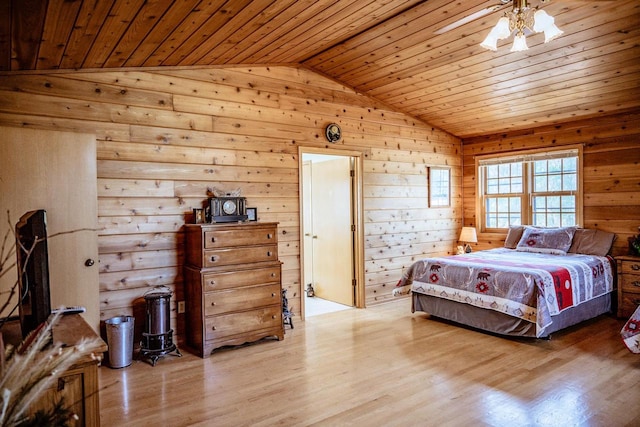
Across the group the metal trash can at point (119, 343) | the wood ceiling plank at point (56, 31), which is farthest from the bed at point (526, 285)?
the wood ceiling plank at point (56, 31)

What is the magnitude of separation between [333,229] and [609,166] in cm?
345

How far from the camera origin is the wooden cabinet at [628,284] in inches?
178

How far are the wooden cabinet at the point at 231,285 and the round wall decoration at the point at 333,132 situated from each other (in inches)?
57.9

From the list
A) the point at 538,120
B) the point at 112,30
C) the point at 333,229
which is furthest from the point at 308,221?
the point at 112,30

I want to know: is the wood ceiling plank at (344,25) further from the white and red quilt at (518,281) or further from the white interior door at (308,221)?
the white and red quilt at (518,281)

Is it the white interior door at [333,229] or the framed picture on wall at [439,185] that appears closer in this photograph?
the white interior door at [333,229]

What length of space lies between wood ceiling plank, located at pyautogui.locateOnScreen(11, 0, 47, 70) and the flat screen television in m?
1.28

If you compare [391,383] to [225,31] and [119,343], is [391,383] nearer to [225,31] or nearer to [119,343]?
[119,343]

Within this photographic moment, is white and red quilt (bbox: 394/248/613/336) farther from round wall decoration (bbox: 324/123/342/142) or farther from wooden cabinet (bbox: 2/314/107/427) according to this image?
wooden cabinet (bbox: 2/314/107/427)

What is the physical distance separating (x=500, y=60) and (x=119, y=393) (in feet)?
14.4

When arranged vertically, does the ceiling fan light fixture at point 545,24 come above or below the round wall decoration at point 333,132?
above

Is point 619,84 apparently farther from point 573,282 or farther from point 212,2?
point 212,2

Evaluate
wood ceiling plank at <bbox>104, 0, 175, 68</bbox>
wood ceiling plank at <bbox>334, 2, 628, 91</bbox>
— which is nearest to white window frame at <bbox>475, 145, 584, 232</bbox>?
wood ceiling plank at <bbox>334, 2, 628, 91</bbox>

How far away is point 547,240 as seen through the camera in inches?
210
